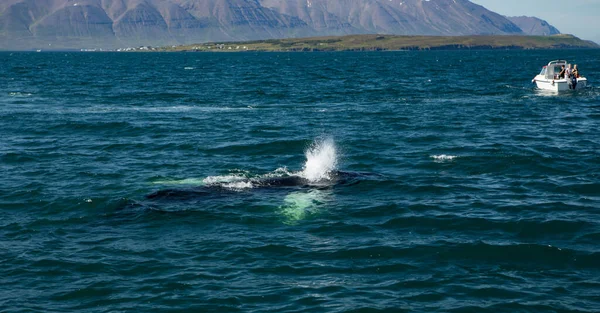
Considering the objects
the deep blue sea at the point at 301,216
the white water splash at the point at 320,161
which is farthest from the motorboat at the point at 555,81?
the white water splash at the point at 320,161

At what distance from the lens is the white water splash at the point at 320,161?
30969mm

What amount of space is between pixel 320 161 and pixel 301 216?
9.48 m

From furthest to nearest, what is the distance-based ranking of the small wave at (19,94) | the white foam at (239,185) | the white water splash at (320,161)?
1. the small wave at (19,94)
2. the white water splash at (320,161)
3. the white foam at (239,185)

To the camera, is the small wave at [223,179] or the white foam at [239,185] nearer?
the white foam at [239,185]

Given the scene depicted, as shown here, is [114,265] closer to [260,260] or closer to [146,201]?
[260,260]

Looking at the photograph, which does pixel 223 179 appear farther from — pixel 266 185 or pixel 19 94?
pixel 19 94

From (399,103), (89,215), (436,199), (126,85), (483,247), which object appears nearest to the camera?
(483,247)

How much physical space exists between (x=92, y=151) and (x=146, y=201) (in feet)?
49.2

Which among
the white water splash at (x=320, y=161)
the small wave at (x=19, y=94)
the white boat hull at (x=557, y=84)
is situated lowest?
the white boat hull at (x=557, y=84)

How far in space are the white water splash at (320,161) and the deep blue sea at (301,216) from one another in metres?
0.17

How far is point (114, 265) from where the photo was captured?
2027cm

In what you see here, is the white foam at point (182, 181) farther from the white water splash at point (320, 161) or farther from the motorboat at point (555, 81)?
the motorboat at point (555, 81)

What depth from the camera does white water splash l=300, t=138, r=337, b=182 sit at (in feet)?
102

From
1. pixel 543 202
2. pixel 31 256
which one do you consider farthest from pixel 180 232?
pixel 543 202
